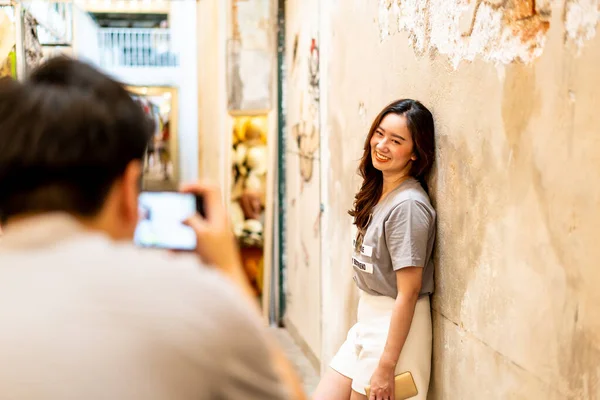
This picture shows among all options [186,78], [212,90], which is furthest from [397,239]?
[186,78]

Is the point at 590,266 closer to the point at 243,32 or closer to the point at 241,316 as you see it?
the point at 241,316

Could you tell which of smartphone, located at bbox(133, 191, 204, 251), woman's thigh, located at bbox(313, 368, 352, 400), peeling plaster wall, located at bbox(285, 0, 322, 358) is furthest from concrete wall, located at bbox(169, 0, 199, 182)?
smartphone, located at bbox(133, 191, 204, 251)

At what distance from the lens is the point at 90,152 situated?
0.85 m

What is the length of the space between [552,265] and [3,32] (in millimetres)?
4307

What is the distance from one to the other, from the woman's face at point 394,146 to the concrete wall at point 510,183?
12 cm

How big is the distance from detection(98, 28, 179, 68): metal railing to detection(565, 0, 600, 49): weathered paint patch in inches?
576

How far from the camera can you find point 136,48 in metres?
16.2

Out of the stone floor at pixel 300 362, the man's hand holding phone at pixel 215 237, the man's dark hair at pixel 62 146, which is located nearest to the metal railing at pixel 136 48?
the stone floor at pixel 300 362

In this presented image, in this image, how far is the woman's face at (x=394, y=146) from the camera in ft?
8.27

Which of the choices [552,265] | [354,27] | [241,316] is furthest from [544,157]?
[354,27]

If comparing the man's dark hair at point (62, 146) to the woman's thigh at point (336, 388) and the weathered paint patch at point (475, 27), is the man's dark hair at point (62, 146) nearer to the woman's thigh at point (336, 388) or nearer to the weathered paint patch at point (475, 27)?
the weathered paint patch at point (475, 27)

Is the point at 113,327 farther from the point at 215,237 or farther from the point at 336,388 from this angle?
the point at 336,388

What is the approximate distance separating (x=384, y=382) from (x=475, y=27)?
1.21 metres

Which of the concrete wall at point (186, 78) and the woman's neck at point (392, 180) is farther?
the concrete wall at point (186, 78)
